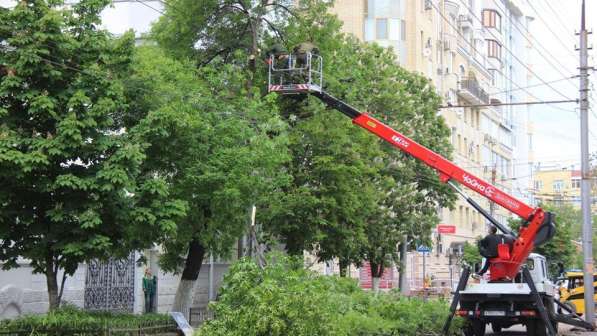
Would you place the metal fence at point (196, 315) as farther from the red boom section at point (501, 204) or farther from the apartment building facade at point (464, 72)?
the apartment building facade at point (464, 72)

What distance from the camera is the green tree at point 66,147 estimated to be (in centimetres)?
1669

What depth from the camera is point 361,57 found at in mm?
37250

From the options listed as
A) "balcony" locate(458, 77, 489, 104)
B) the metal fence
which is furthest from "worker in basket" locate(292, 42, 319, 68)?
"balcony" locate(458, 77, 489, 104)

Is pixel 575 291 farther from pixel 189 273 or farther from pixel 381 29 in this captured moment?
pixel 381 29

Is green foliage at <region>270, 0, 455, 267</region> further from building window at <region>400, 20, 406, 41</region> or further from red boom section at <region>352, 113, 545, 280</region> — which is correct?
building window at <region>400, 20, 406, 41</region>

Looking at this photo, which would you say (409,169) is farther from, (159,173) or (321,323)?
(321,323)

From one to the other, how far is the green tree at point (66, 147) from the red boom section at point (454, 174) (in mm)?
7457

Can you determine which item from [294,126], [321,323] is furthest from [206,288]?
[321,323]

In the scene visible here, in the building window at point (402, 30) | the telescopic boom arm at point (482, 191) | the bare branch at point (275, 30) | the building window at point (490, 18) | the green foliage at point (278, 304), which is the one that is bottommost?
the green foliage at point (278, 304)

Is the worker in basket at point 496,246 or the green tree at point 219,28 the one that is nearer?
the worker in basket at point 496,246

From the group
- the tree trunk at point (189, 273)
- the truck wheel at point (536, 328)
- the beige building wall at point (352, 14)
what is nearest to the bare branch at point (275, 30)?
the tree trunk at point (189, 273)

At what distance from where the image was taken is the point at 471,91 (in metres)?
70.6

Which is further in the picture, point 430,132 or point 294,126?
point 430,132

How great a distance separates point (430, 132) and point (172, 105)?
74.9 ft
